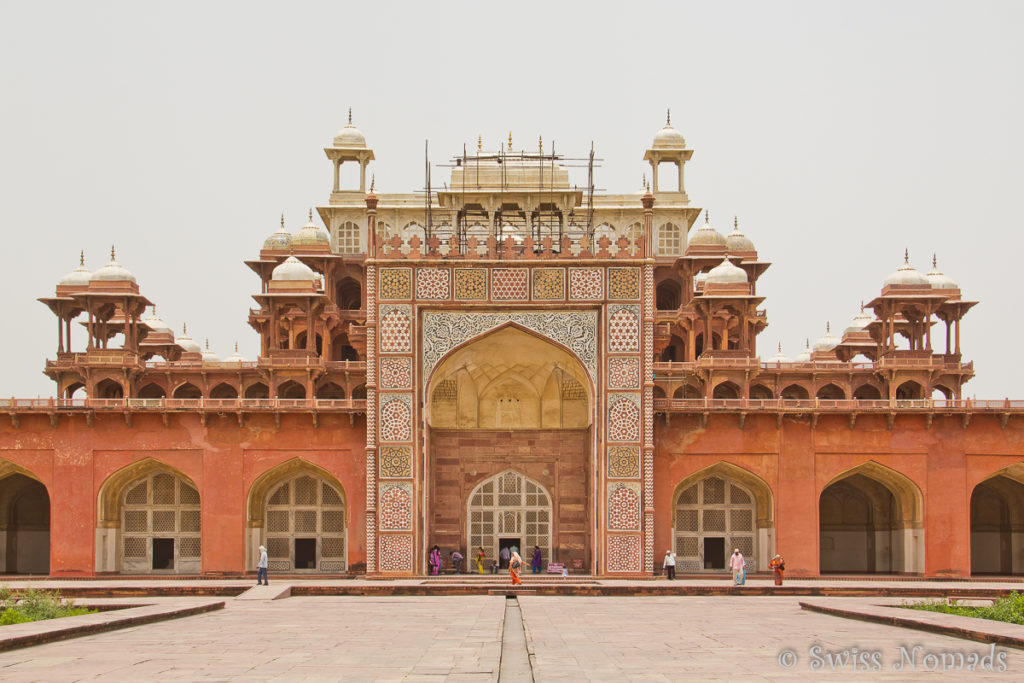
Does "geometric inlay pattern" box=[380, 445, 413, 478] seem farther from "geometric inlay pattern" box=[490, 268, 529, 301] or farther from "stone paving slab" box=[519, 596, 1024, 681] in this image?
"stone paving slab" box=[519, 596, 1024, 681]

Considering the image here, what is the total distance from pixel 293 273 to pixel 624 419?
9990mm

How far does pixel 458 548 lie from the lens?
77.0 feet

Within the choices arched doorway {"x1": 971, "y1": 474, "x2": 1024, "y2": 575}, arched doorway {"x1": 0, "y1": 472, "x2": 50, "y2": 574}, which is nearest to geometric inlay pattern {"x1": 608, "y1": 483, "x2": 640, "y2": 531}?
arched doorway {"x1": 971, "y1": 474, "x2": 1024, "y2": 575}

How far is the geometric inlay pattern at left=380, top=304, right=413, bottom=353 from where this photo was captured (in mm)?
22078

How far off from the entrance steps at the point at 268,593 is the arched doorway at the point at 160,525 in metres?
5.84

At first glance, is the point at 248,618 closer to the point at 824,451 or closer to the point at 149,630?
the point at 149,630

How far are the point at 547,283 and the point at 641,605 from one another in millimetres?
7057

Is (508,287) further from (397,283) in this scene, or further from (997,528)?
(997,528)

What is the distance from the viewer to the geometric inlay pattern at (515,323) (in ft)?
72.7

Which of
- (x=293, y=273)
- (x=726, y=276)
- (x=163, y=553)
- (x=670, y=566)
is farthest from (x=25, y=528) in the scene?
(x=726, y=276)

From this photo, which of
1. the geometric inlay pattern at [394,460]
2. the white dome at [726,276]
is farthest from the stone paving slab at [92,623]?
the white dome at [726,276]

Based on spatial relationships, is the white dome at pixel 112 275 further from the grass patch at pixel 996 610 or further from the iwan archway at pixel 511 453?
the grass patch at pixel 996 610

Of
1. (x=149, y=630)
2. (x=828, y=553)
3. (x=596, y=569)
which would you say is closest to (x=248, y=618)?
(x=149, y=630)

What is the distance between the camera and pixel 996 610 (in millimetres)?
12844
